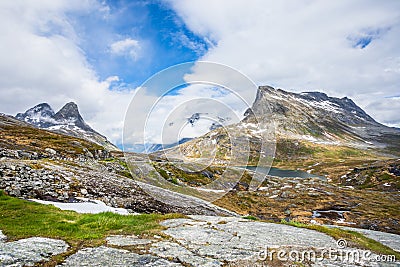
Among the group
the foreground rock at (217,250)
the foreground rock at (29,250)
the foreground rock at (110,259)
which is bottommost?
the foreground rock at (29,250)

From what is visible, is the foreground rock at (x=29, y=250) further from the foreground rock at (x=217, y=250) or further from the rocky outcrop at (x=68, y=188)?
the rocky outcrop at (x=68, y=188)

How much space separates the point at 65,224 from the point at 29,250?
17.3 ft

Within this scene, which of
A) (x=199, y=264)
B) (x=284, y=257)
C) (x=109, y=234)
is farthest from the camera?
(x=109, y=234)

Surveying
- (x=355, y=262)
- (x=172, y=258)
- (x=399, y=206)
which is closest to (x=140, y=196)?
(x=172, y=258)

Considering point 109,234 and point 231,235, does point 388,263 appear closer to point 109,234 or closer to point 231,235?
point 231,235

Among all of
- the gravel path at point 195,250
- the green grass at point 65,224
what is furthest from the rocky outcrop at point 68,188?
the gravel path at point 195,250

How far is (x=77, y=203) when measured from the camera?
2716 cm

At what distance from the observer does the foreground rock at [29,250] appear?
10.2 meters

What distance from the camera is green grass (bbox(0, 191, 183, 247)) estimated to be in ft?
46.1

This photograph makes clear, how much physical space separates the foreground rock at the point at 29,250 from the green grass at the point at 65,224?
0.80 metres

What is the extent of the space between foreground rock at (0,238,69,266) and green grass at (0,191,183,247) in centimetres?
80

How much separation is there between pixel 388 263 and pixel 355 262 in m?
2.41

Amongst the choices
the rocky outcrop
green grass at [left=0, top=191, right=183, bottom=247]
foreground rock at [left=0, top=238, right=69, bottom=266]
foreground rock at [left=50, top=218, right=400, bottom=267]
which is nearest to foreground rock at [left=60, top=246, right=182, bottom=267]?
foreground rock at [left=50, top=218, right=400, bottom=267]

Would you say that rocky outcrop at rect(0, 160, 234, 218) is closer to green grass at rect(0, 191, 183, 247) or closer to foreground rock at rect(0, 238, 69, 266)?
green grass at rect(0, 191, 183, 247)
